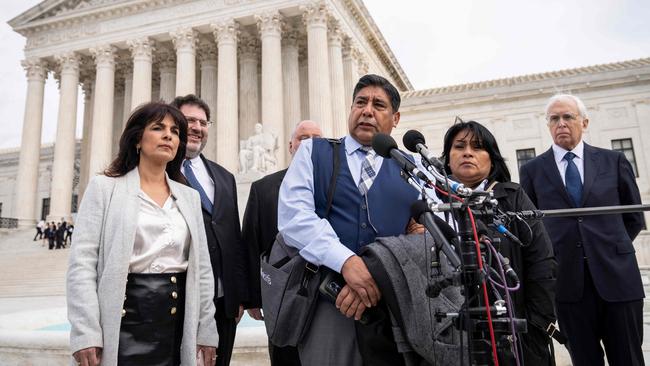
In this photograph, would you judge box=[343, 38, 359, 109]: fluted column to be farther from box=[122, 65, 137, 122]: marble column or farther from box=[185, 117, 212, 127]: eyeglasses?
box=[185, 117, 212, 127]: eyeglasses

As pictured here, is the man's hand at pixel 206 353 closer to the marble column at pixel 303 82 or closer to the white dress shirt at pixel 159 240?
the white dress shirt at pixel 159 240

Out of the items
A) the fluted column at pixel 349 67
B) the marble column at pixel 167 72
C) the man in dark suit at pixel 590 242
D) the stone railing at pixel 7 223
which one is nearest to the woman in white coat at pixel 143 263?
the man in dark suit at pixel 590 242

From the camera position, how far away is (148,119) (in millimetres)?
2844

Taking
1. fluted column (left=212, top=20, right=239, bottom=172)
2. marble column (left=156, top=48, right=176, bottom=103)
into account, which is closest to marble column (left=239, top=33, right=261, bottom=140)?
fluted column (left=212, top=20, right=239, bottom=172)

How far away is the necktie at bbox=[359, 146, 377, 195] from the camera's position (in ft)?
8.46

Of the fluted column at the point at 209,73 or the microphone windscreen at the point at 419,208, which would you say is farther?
the fluted column at the point at 209,73

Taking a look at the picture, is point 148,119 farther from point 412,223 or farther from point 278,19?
point 278,19

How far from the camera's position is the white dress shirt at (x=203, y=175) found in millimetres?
3719

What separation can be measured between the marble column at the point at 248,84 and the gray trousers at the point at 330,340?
84.4 ft

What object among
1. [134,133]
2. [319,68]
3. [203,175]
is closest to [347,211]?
[134,133]

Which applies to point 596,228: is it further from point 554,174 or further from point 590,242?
point 554,174

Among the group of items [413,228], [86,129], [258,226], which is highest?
[86,129]

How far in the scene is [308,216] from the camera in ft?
8.01

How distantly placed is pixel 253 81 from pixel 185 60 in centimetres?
424
